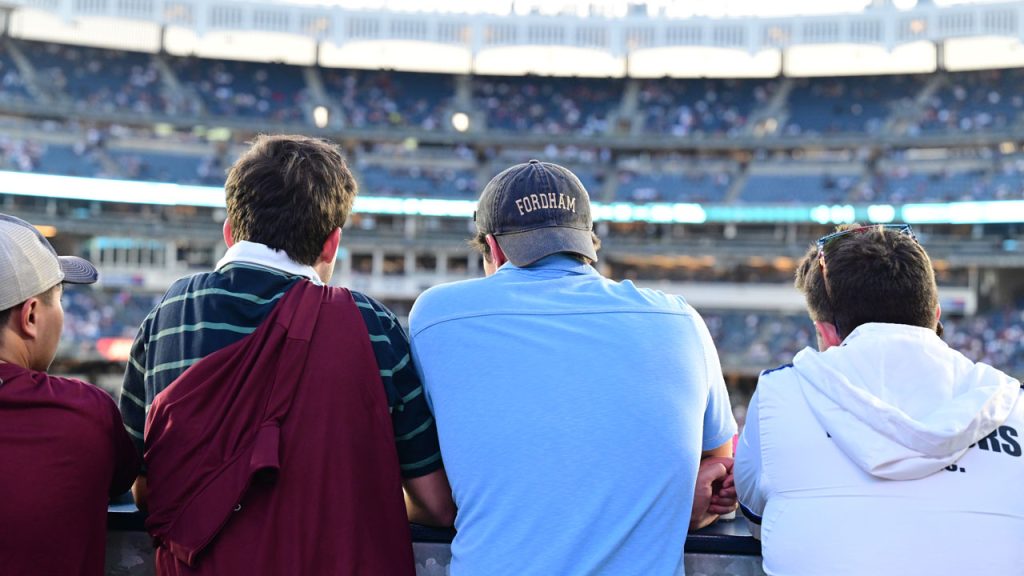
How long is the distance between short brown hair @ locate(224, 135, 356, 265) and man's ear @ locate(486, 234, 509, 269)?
1.58ft

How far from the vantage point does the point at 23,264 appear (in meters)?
2.48

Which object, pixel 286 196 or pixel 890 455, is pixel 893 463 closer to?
pixel 890 455

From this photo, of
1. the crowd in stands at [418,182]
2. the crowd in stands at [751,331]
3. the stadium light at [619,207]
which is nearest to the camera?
the crowd in stands at [751,331]

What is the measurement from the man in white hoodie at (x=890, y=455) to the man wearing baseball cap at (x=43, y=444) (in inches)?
71.5

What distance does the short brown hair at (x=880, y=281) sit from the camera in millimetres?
2604

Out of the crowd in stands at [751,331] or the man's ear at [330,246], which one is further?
the crowd in stands at [751,331]

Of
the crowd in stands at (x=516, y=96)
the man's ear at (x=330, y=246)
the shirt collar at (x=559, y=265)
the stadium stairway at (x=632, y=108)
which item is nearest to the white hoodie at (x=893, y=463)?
the shirt collar at (x=559, y=265)

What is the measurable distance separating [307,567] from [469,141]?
125 feet

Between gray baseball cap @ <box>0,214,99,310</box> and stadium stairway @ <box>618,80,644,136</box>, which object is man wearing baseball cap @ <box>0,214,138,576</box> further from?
stadium stairway @ <box>618,80,644,136</box>

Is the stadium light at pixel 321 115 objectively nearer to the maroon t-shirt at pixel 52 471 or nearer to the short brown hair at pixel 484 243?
the short brown hair at pixel 484 243

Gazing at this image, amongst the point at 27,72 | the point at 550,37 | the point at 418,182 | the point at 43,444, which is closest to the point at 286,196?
the point at 43,444

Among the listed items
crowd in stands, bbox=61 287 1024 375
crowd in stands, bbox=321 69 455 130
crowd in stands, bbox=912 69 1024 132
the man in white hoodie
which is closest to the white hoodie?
the man in white hoodie

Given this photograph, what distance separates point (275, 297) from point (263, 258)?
0.55ft

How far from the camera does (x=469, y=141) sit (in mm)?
39750
